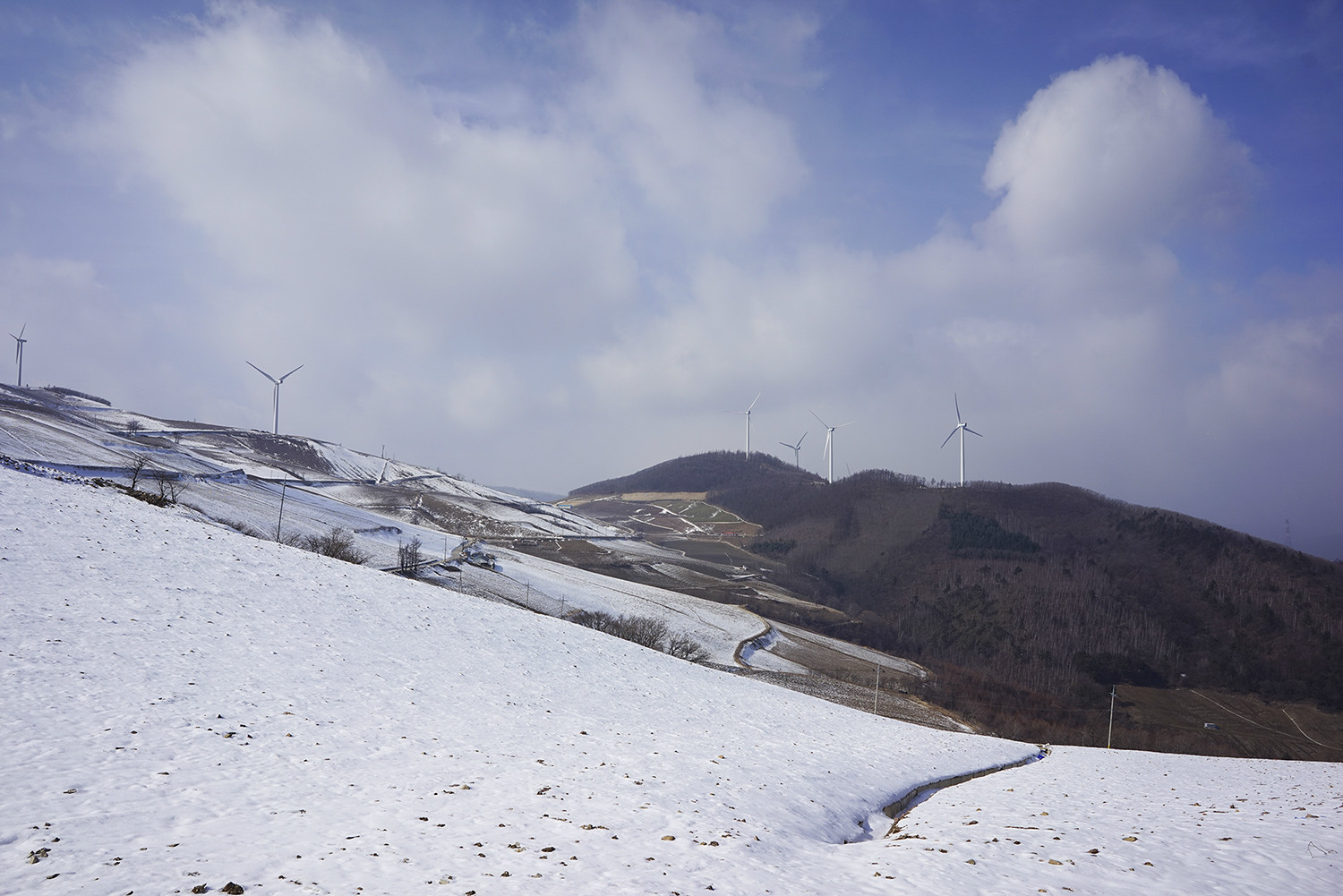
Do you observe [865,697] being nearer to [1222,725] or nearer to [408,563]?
[408,563]

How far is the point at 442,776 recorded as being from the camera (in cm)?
1385

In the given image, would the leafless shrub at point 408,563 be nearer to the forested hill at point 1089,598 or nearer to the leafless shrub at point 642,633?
the leafless shrub at point 642,633

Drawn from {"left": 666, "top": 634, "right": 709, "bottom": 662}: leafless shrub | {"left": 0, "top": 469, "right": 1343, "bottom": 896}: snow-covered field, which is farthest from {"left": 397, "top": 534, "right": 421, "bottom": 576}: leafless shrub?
{"left": 0, "top": 469, "right": 1343, "bottom": 896}: snow-covered field

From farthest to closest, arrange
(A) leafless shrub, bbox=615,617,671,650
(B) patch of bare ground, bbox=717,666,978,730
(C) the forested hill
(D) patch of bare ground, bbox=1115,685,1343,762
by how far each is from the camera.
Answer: (C) the forested hill → (D) patch of bare ground, bbox=1115,685,1343,762 → (A) leafless shrub, bbox=615,617,671,650 → (B) patch of bare ground, bbox=717,666,978,730

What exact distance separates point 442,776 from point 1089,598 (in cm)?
14345

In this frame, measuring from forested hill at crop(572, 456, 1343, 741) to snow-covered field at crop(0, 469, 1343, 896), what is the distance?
74559 millimetres

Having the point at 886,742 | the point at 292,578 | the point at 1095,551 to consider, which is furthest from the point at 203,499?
the point at 1095,551

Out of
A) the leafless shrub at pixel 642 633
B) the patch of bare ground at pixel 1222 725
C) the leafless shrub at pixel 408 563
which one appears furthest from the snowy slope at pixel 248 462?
the patch of bare ground at pixel 1222 725

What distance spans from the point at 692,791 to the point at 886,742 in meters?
14.9

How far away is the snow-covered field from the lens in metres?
9.82

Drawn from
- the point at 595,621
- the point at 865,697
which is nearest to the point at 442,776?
the point at 595,621

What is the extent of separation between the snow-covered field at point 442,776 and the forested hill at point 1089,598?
2935 inches

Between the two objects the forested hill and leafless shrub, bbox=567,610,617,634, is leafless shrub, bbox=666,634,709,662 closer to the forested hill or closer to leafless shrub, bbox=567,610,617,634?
leafless shrub, bbox=567,610,617,634

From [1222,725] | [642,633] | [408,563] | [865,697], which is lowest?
[1222,725]
